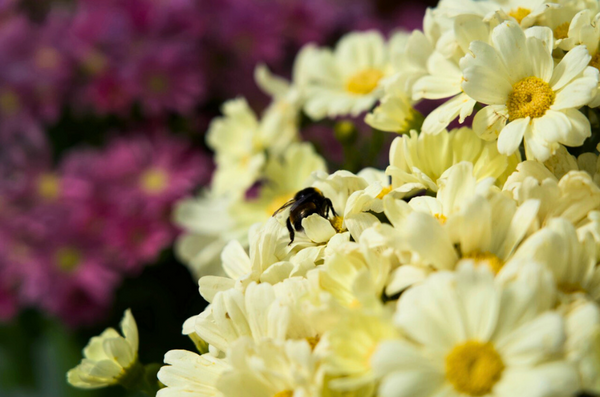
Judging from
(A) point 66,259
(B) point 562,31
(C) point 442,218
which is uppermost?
(A) point 66,259

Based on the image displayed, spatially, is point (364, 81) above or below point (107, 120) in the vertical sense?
below

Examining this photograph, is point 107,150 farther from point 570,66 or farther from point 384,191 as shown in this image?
point 570,66

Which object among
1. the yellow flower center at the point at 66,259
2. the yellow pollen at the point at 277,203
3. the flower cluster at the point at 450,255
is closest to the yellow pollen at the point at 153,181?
the yellow flower center at the point at 66,259

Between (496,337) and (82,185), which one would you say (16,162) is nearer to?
(82,185)

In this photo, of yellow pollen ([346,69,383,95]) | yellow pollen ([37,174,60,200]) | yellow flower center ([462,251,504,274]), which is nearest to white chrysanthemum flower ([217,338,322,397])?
yellow flower center ([462,251,504,274])

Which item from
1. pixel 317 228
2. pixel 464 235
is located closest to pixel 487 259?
pixel 464 235

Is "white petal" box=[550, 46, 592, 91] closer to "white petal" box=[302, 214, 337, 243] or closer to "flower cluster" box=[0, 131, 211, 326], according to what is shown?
"white petal" box=[302, 214, 337, 243]

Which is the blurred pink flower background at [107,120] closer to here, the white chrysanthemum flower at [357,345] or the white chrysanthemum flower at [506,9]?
the white chrysanthemum flower at [506,9]
